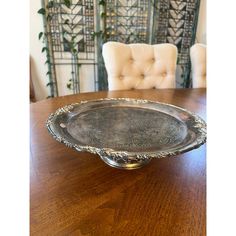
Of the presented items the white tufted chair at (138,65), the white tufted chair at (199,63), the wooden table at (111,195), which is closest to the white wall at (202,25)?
the white tufted chair at (199,63)

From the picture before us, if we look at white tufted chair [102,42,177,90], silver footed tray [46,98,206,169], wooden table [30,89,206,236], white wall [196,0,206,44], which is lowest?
wooden table [30,89,206,236]

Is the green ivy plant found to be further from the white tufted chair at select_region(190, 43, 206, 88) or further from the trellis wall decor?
the white tufted chair at select_region(190, 43, 206, 88)

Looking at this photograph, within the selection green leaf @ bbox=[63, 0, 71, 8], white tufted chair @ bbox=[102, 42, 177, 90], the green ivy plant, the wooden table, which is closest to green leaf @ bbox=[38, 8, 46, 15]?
the green ivy plant

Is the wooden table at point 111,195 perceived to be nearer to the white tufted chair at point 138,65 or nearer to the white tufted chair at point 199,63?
the white tufted chair at point 138,65

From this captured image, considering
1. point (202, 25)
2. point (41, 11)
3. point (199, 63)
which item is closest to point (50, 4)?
point (41, 11)

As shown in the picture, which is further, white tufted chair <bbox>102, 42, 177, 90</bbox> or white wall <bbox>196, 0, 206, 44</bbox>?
white wall <bbox>196, 0, 206, 44</bbox>

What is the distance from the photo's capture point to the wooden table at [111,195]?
0.50 metres

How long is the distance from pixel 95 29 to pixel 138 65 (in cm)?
107

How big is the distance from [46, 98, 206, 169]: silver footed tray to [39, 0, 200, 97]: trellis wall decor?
1.68 metres

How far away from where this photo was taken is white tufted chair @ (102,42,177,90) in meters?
1.59

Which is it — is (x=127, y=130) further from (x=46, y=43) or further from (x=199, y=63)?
(x=46, y=43)

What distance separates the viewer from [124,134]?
29.7 inches
